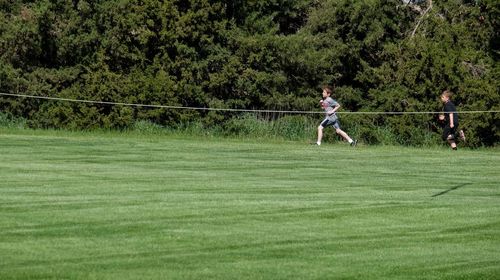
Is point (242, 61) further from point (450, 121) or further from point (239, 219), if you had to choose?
point (239, 219)

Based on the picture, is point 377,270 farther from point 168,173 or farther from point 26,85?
point 26,85

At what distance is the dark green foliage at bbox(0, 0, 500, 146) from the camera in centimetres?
3947

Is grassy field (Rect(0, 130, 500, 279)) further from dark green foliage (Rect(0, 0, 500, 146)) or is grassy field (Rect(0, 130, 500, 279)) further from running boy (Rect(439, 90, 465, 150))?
dark green foliage (Rect(0, 0, 500, 146))

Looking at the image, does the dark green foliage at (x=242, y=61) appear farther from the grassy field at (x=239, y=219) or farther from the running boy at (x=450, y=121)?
the grassy field at (x=239, y=219)

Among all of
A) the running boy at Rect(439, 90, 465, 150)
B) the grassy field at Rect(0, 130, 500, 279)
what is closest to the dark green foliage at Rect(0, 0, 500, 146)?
the running boy at Rect(439, 90, 465, 150)

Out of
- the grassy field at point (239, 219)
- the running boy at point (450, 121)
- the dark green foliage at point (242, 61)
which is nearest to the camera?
the grassy field at point (239, 219)

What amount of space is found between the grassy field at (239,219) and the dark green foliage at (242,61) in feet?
51.9

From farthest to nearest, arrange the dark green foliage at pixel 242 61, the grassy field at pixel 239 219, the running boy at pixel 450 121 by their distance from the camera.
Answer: the dark green foliage at pixel 242 61, the running boy at pixel 450 121, the grassy field at pixel 239 219

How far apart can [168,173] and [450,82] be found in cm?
2239

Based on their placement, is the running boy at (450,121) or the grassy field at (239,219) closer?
the grassy field at (239,219)

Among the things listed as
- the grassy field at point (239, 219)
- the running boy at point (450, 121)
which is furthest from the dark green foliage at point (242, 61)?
the grassy field at point (239, 219)

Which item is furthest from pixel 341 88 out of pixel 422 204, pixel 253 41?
pixel 422 204

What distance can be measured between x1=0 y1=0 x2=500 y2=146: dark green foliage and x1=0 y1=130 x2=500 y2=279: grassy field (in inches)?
622

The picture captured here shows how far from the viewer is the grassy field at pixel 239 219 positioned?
10820mm
